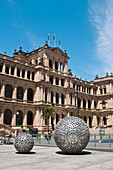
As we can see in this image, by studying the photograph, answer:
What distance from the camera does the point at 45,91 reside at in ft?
165

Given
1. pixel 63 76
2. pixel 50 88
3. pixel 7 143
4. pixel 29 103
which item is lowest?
pixel 7 143

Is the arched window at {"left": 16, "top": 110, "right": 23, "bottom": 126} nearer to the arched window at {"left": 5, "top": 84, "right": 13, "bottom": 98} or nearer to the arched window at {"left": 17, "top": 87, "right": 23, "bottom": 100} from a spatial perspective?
the arched window at {"left": 17, "top": 87, "right": 23, "bottom": 100}

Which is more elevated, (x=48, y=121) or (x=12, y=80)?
(x=12, y=80)

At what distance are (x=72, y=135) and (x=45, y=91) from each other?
3715 centimetres

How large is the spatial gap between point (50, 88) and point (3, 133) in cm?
1909

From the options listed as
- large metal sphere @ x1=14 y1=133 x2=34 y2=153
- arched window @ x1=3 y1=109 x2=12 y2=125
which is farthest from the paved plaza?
arched window @ x1=3 y1=109 x2=12 y2=125

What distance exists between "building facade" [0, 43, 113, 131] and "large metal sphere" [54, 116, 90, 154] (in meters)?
28.7

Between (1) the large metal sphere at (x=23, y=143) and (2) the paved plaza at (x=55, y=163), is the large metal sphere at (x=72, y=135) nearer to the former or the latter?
(2) the paved plaza at (x=55, y=163)

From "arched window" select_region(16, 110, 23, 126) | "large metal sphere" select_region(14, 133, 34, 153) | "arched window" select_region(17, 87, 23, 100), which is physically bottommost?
"large metal sphere" select_region(14, 133, 34, 153)

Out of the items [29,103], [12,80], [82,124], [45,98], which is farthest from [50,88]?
[82,124]

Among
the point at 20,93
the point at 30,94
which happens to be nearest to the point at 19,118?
the point at 20,93

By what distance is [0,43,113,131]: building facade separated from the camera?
44125 mm

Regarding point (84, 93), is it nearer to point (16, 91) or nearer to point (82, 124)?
point (16, 91)

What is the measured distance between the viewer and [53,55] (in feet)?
184
